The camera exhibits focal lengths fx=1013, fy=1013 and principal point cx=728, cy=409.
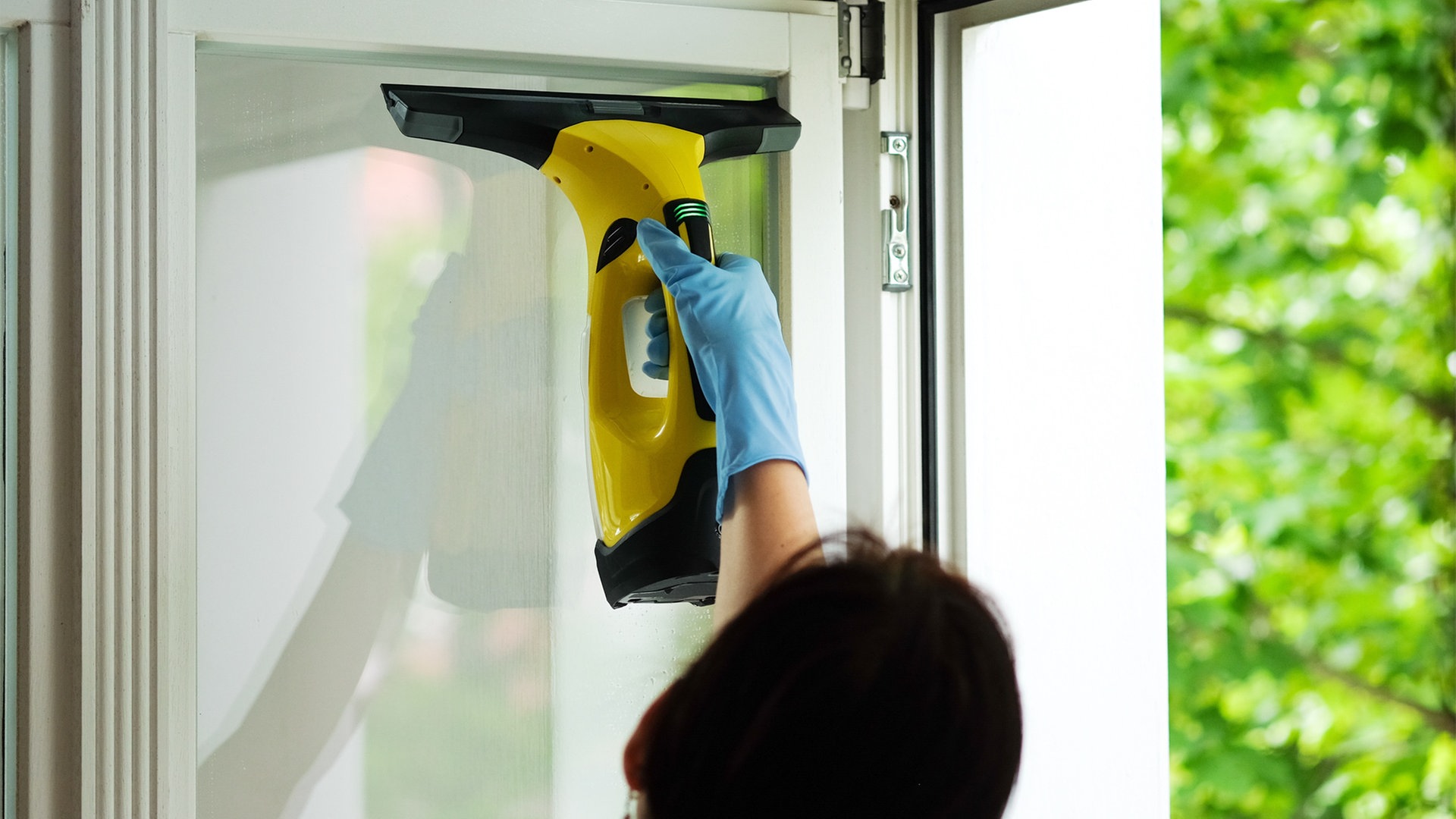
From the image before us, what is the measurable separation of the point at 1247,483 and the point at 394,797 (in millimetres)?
2301

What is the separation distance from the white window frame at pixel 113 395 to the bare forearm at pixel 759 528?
1.38 feet

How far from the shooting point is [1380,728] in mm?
2564

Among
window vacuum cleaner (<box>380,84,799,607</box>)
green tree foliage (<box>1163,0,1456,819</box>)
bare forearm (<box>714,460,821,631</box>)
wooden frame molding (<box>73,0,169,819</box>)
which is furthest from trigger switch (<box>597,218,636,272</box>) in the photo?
green tree foliage (<box>1163,0,1456,819</box>)

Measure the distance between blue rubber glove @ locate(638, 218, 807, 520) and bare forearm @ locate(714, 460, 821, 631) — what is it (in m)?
0.01

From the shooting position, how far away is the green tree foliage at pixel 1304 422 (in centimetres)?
228

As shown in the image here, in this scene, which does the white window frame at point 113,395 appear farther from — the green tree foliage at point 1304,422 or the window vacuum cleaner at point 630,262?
the green tree foliage at point 1304,422

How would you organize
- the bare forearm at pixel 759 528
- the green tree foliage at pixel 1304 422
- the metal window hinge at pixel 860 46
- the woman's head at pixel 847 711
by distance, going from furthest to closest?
the green tree foliage at pixel 1304 422, the metal window hinge at pixel 860 46, the bare forearm at pixel 759 528, the woman's head at pixel 847 711

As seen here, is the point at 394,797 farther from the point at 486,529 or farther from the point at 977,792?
the point at 977,792

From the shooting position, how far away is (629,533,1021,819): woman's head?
0.43m

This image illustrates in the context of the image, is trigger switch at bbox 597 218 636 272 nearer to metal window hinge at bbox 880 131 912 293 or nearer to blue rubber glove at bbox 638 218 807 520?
blue rubber glove at bbox 638 218 807 520

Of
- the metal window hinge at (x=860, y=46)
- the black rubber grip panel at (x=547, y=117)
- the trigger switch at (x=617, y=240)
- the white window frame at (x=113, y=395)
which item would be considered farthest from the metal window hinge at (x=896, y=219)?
the white window frame at (x=113, y=395)

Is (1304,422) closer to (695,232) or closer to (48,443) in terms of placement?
(695,232)

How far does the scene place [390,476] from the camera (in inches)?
34.3

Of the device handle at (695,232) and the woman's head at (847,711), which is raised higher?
the device handle at (695,232)
